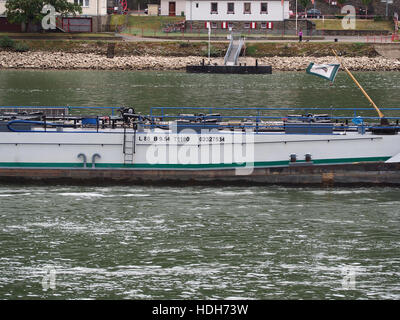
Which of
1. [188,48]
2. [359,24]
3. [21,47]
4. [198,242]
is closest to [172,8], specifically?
[188,48]

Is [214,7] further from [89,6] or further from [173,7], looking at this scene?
[89,6]

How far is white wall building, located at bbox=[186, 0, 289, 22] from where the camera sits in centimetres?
13275

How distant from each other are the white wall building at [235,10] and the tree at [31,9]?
718 inches

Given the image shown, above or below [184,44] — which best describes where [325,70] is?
below

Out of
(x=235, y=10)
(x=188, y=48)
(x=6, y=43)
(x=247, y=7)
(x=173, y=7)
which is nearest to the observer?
(x=6, y=43)

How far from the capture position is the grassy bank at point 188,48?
123 meters

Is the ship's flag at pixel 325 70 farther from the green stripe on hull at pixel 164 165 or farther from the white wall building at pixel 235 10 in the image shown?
the white wall building at pixel 235 10

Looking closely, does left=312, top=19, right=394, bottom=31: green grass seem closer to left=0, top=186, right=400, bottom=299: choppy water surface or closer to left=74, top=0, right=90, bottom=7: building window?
left=74, top=0, right=90, bottom=7: building window

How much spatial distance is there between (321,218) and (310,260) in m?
5.60

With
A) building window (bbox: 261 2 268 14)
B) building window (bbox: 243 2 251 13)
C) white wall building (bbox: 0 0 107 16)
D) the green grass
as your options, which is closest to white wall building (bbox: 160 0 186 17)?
building window (bbox: 243 2 251 13)

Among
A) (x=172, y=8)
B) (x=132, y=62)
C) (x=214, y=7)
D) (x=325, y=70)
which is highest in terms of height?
(x=172, y=8)

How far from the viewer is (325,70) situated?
40969 mm

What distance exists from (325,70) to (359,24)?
96.5 metres

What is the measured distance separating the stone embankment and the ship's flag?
79.7m
